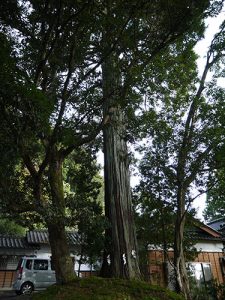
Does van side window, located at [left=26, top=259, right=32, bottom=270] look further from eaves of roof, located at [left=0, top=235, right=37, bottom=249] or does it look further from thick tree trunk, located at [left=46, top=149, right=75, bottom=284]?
thick tree trunk, located at [left=46, top=149, right=75, bottom=284]

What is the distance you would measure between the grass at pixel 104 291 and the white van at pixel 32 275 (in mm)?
9474

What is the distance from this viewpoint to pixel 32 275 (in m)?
13.2

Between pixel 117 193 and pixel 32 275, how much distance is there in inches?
355

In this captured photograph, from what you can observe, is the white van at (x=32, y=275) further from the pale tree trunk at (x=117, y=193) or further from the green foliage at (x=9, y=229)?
the pale tree trunk at (x=117, y=193)

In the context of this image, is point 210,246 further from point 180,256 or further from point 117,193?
point 117,193

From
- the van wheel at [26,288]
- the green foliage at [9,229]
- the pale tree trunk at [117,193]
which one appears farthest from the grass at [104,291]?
the green foliage at [9,229]

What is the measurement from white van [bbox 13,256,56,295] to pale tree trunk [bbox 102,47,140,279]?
8.41m

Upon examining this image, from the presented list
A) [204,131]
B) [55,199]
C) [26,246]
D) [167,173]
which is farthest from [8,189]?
[26,246]

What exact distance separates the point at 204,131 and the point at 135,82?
2.74m

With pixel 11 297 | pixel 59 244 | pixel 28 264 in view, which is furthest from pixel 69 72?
pixel 28 264

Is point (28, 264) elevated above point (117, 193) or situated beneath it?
situated beneath

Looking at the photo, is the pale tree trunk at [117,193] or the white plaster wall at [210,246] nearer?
the pale tree trunk at [117,193]

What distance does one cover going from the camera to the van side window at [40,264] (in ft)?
44.3

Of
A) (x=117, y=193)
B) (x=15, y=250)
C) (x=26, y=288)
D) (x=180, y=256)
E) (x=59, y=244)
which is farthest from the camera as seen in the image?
(x=15, y=250)
